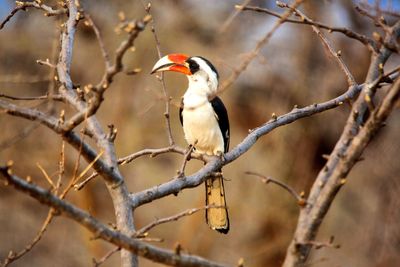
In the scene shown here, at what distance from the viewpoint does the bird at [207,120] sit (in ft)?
12.5

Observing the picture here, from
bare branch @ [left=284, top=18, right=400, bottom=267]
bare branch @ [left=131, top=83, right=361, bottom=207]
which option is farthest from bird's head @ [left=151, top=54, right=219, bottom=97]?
bare branch @ [left=284, top=18, right=400, bottom=267]

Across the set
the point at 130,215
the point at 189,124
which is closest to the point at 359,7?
the point at 130,215

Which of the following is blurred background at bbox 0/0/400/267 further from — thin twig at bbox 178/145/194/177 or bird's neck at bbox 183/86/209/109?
thin twig at bbox 178/145/194/177

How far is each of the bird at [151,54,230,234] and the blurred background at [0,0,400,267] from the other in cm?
345

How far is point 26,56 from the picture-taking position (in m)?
8.69

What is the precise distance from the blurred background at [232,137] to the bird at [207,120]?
11.3ft

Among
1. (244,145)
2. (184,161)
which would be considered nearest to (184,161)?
(184,161)

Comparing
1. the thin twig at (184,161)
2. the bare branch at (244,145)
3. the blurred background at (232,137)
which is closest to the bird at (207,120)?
the bare branch at (244,145)

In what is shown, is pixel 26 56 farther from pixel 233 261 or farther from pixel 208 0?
pixel 233 261

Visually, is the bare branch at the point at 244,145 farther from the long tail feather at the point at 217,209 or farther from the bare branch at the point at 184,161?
the long tail feather at the point at 217,209

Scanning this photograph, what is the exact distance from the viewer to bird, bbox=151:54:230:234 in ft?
12.5

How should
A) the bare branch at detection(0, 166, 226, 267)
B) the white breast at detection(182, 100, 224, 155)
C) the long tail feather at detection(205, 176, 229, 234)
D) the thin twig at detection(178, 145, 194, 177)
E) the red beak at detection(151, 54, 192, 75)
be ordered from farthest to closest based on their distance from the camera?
1. the white breast at detection(182, 100, 224, 155)
2. the long tail feather at detection(205, 176, 229, 234)
3. the red beak at detection(151, 54, 192, 75)
4. the thin twig at detection(178, 145, 194, 177)
5. the bare branch at detection(0, 166, 226, 267)

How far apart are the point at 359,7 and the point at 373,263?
13.1ft

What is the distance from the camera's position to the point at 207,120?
12.8 feet
